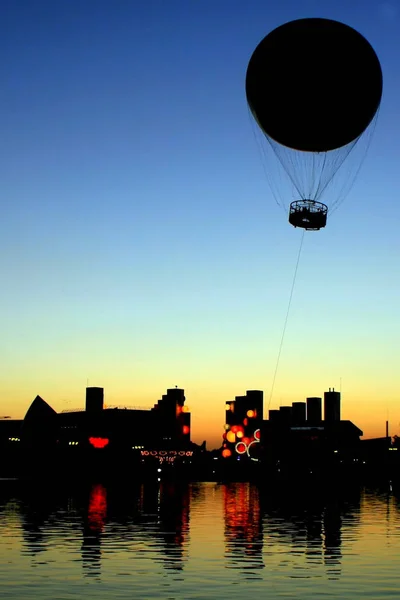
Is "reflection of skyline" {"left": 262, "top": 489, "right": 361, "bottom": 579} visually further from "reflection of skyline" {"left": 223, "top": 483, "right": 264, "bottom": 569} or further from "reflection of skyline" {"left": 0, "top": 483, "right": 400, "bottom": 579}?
"reflection of skyline" {"left": 223, "top": 483, "right": 264, "bottom": 569}

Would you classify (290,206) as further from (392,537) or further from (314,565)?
(314,565)

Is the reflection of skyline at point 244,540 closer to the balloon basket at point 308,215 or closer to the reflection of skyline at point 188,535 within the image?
the reflection of skyline at point 188,535

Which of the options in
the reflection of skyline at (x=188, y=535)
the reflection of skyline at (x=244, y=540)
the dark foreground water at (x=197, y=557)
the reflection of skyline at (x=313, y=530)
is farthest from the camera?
the reflection of skyline at (x=313, y=530)

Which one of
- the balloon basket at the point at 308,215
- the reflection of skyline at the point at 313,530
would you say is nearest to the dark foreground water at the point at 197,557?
the reflection of skyline at the point at 313,530

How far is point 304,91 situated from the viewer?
37.7 m

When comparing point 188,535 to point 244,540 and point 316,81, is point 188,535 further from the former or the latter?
point 316,81

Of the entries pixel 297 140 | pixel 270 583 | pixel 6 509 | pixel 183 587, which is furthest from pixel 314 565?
pixel 6 509

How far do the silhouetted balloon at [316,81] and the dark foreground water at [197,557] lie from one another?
17.7 metres

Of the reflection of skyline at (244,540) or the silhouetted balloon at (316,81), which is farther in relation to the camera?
the silhouetted balloon at (316,81)

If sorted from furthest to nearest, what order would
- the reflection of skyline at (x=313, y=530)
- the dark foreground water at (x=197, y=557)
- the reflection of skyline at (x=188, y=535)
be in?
the reflection of skyline at (x=313, y=530) < the reflection of skyline at (x=188, y=535) < the dark foreground water at (x=197, y=557)

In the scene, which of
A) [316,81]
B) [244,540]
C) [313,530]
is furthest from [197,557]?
[316,81]

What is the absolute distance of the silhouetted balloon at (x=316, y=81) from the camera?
37781 millimetres

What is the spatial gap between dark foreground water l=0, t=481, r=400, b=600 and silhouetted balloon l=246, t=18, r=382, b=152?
17700 millimetres

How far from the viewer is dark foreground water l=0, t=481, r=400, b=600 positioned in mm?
23484
